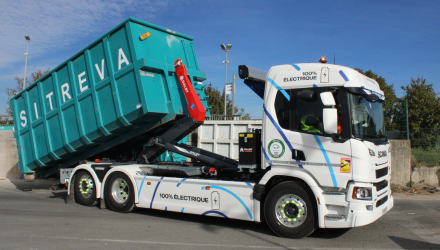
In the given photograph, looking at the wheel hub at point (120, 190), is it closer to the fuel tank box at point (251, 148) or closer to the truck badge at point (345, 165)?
the fuel tank box at point (251, 148)

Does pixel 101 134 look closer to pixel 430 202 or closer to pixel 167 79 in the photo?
pixel 167 79

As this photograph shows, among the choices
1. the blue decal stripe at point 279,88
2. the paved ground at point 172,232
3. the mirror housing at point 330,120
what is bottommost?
the paved ground at point 172,232

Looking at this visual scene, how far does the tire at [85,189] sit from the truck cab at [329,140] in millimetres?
4193

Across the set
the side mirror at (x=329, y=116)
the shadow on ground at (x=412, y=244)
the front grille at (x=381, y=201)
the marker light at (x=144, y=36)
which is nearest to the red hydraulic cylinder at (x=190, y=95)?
the marker light at (x=144, y=36)

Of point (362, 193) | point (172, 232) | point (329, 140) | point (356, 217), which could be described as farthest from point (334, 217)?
point (172, 232)

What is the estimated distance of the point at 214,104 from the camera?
1204 inches

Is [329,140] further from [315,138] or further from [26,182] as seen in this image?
[26,182]

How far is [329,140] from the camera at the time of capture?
4965 millimetres

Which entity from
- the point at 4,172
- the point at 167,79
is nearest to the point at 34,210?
the point at 167,79

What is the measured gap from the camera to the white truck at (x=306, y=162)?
15.9 ft

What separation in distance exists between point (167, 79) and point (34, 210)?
159 inches

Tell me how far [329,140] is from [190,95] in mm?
3119

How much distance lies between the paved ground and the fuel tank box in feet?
3.91

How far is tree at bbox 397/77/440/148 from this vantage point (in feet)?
34.0
